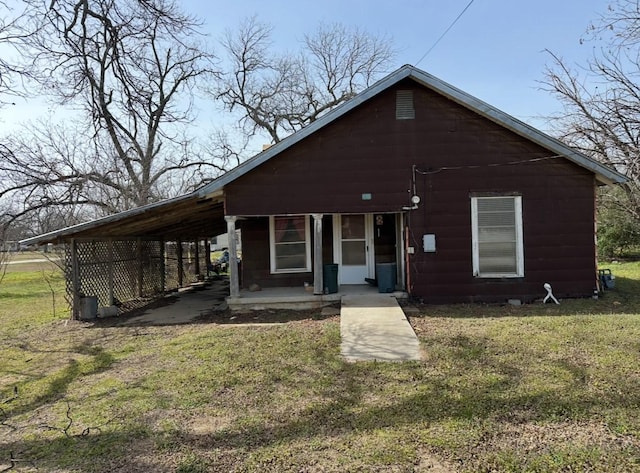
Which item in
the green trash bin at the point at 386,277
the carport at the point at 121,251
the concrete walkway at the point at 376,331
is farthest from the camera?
the green trash bin at the point at 386,277

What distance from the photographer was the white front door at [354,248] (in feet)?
37.0

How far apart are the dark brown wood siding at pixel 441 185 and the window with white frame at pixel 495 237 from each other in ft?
0.59

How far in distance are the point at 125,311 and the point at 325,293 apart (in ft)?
17.4

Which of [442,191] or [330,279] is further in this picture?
[330,279]

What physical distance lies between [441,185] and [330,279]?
3277 millimetres

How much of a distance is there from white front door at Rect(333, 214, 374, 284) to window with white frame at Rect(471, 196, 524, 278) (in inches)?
113

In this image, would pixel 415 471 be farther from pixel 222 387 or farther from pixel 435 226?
pixel 435 226

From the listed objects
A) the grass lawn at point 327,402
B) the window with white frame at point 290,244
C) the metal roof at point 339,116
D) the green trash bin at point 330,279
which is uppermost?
the metal roof at point 339,116

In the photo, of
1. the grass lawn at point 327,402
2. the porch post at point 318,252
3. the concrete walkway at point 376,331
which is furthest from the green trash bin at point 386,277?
the grass lawn at point 327,402

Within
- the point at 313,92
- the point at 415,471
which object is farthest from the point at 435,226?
the point at 313,92

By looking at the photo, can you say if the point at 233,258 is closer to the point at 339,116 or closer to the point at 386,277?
the point at 386,277

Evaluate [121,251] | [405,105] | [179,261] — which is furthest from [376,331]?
[179,261]

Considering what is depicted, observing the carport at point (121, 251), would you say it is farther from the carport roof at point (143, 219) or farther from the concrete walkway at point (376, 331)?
the concrete walkway at point (376, 331)

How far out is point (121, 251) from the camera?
1176cm
